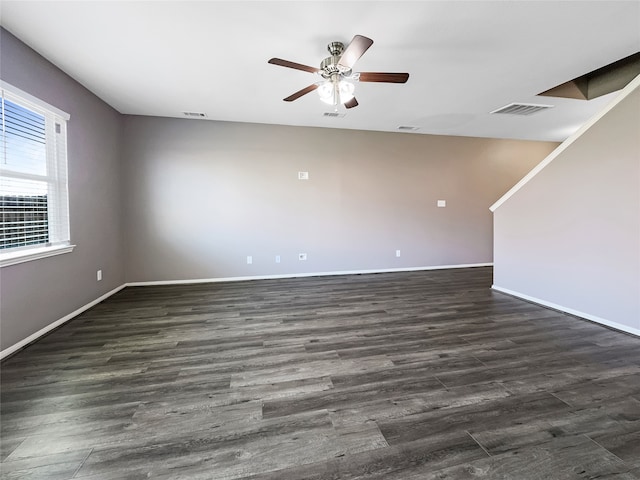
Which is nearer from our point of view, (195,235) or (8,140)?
(8,140)

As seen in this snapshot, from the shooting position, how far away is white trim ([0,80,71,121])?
2364 millimetres

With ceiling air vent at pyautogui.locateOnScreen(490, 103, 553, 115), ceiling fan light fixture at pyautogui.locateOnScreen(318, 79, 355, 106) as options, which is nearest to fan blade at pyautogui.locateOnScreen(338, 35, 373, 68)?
ceiling fan light fixture at pyautogui.locateOnScreen(318, 79, 355, 106)

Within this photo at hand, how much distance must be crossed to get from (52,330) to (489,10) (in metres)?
4.78

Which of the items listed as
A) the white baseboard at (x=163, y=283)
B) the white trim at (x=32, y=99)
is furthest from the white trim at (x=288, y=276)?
the white trim at (x=32, y=99)

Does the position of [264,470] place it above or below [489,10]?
below

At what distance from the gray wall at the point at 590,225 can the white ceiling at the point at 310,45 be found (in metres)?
0.83

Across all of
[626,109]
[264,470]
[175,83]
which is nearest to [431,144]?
[626,109]

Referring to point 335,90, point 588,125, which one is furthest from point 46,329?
point 588,125

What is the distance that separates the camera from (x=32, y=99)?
2.64 m

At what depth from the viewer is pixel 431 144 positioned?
576 centimetres

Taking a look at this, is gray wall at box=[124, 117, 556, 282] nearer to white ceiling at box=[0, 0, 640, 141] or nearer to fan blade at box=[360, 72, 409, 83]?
white ceiling at box=[0, 0, 640, 141]

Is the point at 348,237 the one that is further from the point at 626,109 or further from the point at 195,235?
the point at 626,109

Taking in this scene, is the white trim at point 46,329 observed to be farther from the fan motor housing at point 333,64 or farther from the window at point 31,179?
the fan motor housing at point 333,64

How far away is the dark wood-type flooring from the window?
899 millimetres
